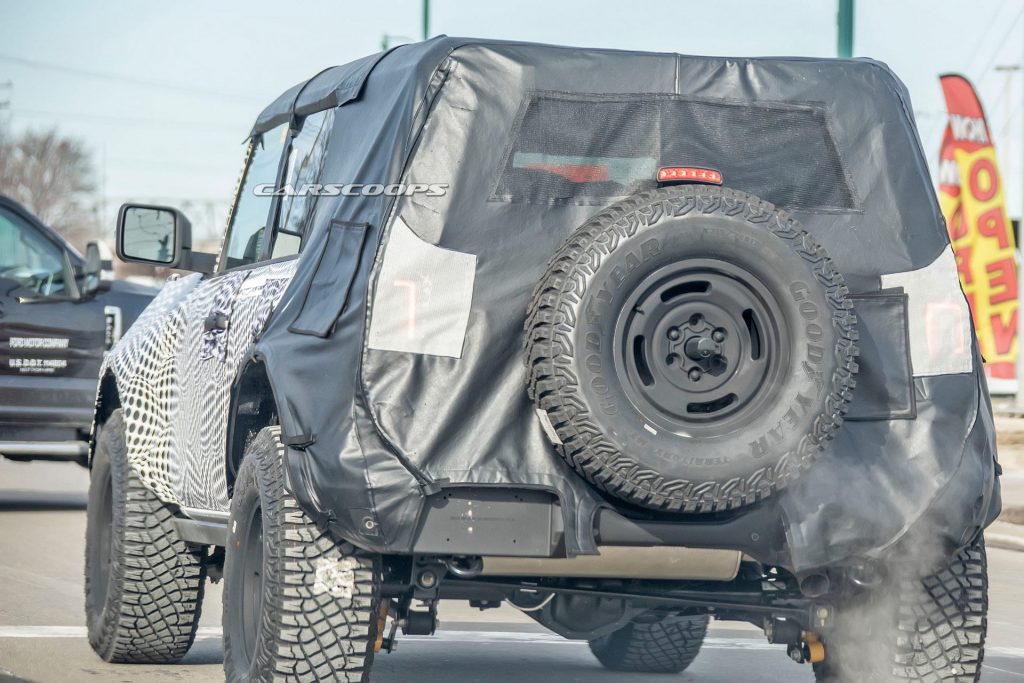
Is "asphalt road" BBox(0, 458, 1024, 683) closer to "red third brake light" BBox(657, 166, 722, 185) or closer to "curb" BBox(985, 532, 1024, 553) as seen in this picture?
"curb" BBox(985, 532, 1024, 553)

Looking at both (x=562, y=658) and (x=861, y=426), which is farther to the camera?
(x=562, y=658)

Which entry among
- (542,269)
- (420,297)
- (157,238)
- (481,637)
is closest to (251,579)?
(420,297)

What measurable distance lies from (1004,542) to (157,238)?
23.7ft

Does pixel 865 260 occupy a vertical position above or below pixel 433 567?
above

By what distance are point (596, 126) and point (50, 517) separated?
29.0 feet

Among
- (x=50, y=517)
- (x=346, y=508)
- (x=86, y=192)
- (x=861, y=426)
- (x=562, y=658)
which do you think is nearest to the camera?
(x=346, y=508)

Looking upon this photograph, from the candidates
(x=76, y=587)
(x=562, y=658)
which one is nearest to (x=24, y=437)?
(x=76, y=587)

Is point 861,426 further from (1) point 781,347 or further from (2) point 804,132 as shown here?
(2) point 804,132

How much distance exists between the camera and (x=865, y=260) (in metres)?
4.62

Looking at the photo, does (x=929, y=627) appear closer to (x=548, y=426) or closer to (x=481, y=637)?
(x=548, y=426)

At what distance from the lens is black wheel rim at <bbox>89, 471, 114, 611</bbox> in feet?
21.9

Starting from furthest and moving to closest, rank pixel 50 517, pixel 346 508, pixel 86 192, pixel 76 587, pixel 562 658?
pixel 86 192 → pixel 50 517 → pixel 76 587 → pixel 562 658 → pixel 346 508

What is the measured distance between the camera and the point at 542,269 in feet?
14.6

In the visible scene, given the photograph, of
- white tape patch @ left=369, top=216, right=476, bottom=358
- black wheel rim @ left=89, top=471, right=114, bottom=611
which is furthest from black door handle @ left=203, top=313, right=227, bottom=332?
white tape patch @ left=369, top=216, right=476, bottom=358
